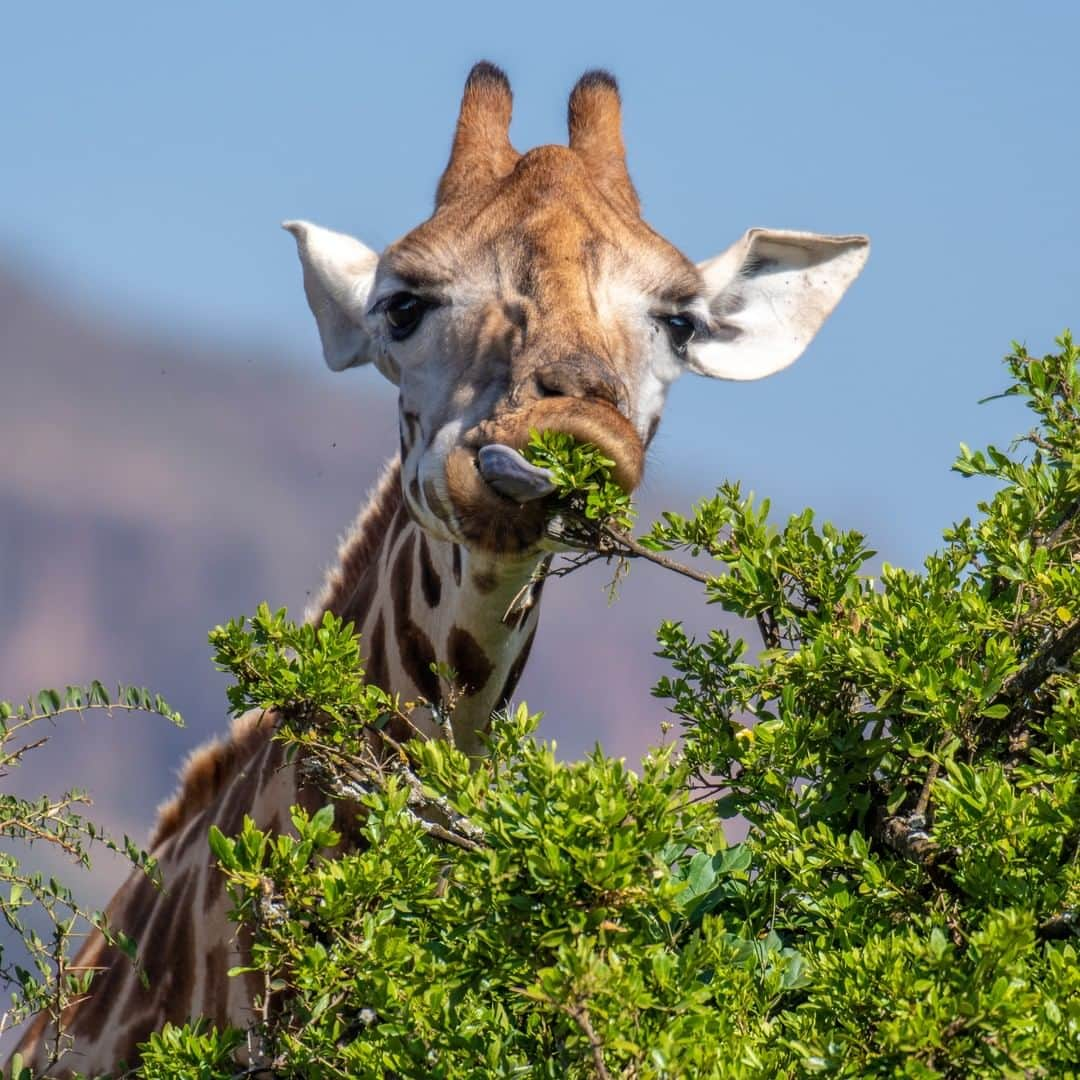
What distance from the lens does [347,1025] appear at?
9.53 ft

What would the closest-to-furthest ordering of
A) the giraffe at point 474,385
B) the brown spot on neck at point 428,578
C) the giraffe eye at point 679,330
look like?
the giraffe at point 474,385
the brown spot on neck at point 428,578
the giraffe eye at point 679,330

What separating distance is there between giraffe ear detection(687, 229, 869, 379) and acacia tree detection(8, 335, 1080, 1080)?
156 cm

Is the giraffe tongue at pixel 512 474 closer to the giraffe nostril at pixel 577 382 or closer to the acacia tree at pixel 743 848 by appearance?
the acacia tree at pixel 743 848

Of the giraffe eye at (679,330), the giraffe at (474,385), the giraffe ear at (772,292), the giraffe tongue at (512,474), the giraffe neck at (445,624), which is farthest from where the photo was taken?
the giraffe ear at (772,292)

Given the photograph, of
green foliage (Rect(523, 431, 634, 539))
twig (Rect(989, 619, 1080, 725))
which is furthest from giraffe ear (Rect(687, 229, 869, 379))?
twig (Rect(989, 619, 1080, 725))

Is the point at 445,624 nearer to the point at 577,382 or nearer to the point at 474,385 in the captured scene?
the point at 474,385

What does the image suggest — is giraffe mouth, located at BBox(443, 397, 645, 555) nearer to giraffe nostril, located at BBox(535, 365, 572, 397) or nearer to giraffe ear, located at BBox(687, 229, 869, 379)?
giraffe nostril, located at BBox(535, 365, 572, 397)

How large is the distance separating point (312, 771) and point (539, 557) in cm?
109

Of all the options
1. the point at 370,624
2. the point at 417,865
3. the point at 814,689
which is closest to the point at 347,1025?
the point at 417,865

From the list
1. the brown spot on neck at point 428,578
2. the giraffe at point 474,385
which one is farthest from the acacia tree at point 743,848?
the brown spot on neck at point 428,578

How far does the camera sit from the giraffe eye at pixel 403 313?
486 centimetres

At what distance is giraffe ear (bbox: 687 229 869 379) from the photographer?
5.46 m

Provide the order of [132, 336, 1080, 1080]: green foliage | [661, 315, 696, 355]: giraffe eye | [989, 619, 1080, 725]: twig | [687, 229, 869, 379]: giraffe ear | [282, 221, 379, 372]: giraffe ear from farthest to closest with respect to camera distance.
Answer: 1. [687, 229, 869, 379]: giraffe ear
2. [282, 221, 379, 372]: giraffe ear
3. [661, 315, 696, 355]: giraffe eye
4. [989, 619, 1080, 725]: twig
5. [132, 336, 1080, 1080]: green foliage

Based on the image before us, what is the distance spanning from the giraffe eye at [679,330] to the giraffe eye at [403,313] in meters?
0.71
